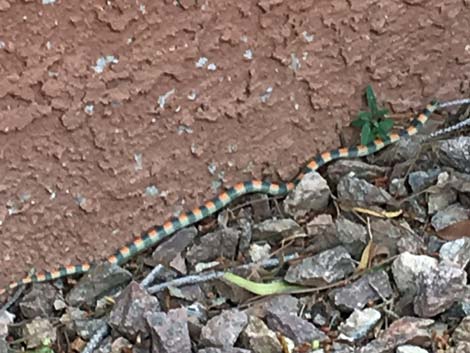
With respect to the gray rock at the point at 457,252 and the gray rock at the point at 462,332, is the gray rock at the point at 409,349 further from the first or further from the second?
the gray rock at the point at 457,252

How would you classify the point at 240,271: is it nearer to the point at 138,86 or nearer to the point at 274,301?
the point at 274,301

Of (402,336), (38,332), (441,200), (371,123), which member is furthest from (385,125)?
(38,332)

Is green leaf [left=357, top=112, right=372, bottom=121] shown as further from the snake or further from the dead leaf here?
the dead leaf

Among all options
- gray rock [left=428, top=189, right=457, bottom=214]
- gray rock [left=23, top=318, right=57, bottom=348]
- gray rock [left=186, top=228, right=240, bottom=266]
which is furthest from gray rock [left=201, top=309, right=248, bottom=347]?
gray rock [left=428, top=189, right=457, bottom=214]

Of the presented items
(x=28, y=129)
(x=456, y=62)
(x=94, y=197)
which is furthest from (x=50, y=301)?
(x=456, y=62)

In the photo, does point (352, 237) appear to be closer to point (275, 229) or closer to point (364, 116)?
point (275, 229)

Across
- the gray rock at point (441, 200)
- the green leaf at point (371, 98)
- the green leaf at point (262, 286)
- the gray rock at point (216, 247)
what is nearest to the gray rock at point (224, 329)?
the green leaf at point (262, 286)
